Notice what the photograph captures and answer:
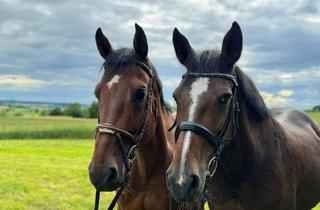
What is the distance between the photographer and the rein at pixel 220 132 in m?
2.93

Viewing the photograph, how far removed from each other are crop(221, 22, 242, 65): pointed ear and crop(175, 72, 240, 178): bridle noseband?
0.16 m

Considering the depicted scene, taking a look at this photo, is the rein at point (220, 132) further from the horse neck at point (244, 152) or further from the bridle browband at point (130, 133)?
the bridle browband at point (130, 133)

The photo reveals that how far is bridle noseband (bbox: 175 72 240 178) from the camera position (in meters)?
2.93

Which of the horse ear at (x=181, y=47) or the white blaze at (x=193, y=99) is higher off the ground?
the horse ear at (x=181, y=47)

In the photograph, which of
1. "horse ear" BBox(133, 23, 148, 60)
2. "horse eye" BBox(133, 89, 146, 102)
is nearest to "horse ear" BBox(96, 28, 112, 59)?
"horse ear" BBox(133, 23, 148, 60)

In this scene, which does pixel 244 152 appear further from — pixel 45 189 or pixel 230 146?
pixel 45 189

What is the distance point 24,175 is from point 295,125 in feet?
31.7

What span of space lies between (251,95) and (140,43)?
1.18 m

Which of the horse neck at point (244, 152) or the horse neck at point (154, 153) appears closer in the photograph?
the horse neck at point (244, 152)

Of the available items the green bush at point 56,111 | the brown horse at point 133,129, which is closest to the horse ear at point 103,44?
the brown horse at point 133,129

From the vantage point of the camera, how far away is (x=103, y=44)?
408cm

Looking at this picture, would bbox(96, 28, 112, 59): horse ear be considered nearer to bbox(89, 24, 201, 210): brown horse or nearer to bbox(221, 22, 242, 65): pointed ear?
bbox(89, 24, 201, 210): brown horse

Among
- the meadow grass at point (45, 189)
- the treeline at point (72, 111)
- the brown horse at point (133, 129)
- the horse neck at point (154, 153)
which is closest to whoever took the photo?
the brown horse at point (133, 129)

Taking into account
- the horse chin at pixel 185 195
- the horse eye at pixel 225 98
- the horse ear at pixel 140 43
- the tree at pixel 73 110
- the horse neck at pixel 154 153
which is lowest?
the tree at pixel 73 110
